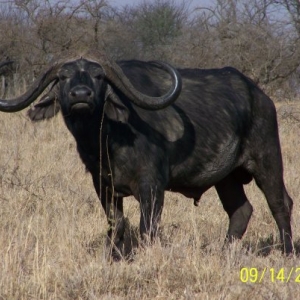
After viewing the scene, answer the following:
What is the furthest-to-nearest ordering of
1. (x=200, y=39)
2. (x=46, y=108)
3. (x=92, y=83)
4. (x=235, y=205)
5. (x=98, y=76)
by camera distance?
(x=200, y=39), (x=235, y=205), (x=46, y=108), (x=98, y=76), (x=92, y=83)

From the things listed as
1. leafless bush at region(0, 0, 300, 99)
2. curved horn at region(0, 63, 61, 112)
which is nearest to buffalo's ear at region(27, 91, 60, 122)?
curved horn at region(0, 63, 61, 112)

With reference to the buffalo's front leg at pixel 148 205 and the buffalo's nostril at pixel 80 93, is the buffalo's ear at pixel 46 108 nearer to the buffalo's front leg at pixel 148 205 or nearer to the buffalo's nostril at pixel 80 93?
the buffalo's nostril at pixel 80 93

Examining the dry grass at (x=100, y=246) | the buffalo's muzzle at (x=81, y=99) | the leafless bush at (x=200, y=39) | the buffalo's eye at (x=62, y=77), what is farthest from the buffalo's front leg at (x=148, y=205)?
the leafless bush at (x=200, y=39)

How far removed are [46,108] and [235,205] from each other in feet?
7.11

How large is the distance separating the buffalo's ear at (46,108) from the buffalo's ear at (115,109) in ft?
1.34

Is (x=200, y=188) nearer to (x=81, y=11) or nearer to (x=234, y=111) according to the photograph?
(x=234, y=111)

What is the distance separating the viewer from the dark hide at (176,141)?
5.95 metres

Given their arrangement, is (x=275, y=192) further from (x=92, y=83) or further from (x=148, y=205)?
(x=92, y=83)

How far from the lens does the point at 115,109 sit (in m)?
5.95

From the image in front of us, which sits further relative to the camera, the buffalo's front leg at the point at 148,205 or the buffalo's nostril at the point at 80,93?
the buffalo's front leg at the point at 148,205

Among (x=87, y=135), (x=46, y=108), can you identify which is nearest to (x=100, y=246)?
(x=87, y=135)

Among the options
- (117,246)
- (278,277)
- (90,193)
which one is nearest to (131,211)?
(90,193)

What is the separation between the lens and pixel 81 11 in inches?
936
